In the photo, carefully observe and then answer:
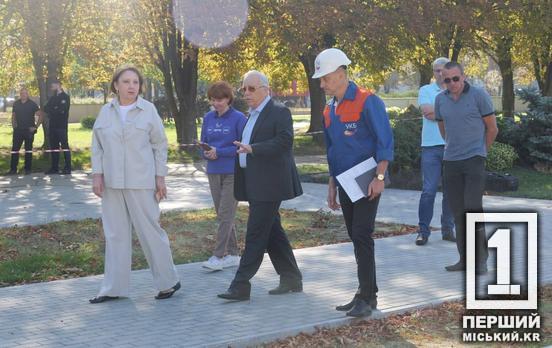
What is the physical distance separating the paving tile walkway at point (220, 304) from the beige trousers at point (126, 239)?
0.63 feet

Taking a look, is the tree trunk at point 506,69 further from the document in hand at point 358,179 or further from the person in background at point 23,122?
the document in hand at point 358,179

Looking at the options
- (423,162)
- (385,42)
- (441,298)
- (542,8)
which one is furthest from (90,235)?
(542,8)

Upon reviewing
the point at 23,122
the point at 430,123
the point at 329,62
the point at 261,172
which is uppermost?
the point at 329,62

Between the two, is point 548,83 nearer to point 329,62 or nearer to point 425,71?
point 425,71

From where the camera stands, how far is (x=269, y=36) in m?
26.1

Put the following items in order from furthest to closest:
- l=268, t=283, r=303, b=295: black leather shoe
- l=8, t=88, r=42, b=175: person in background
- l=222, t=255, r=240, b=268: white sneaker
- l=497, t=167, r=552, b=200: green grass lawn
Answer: l=8, t=88, r=42, b=175: person in background → l=497, t=167, r=552, b=200: green grass lawn → l=222, t=255, r=240, b=268: white sneaker → l=268, t=283, r=303, b=295: black leather shoe

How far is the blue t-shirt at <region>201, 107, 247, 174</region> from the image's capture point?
8.82m

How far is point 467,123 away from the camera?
27.7ft

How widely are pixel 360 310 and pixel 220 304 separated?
47.5 inches

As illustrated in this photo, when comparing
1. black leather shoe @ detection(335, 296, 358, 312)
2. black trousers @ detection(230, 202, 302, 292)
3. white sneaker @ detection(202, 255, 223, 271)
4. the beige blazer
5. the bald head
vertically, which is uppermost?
the bald head

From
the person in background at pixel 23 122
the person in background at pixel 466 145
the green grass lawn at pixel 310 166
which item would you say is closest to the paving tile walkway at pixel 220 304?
the person in background at pixel 466 145

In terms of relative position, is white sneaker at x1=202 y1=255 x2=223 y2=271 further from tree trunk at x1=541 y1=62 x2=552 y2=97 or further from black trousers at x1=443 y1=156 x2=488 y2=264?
tree trunk at x1=541 y1=62 x2=552 y2=97

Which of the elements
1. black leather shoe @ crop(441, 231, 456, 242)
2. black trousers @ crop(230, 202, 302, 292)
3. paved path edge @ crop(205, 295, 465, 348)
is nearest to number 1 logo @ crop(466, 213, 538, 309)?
paved path edge @ crop(205, 295, 465, 348)

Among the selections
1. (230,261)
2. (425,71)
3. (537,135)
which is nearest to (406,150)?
(537,135)
